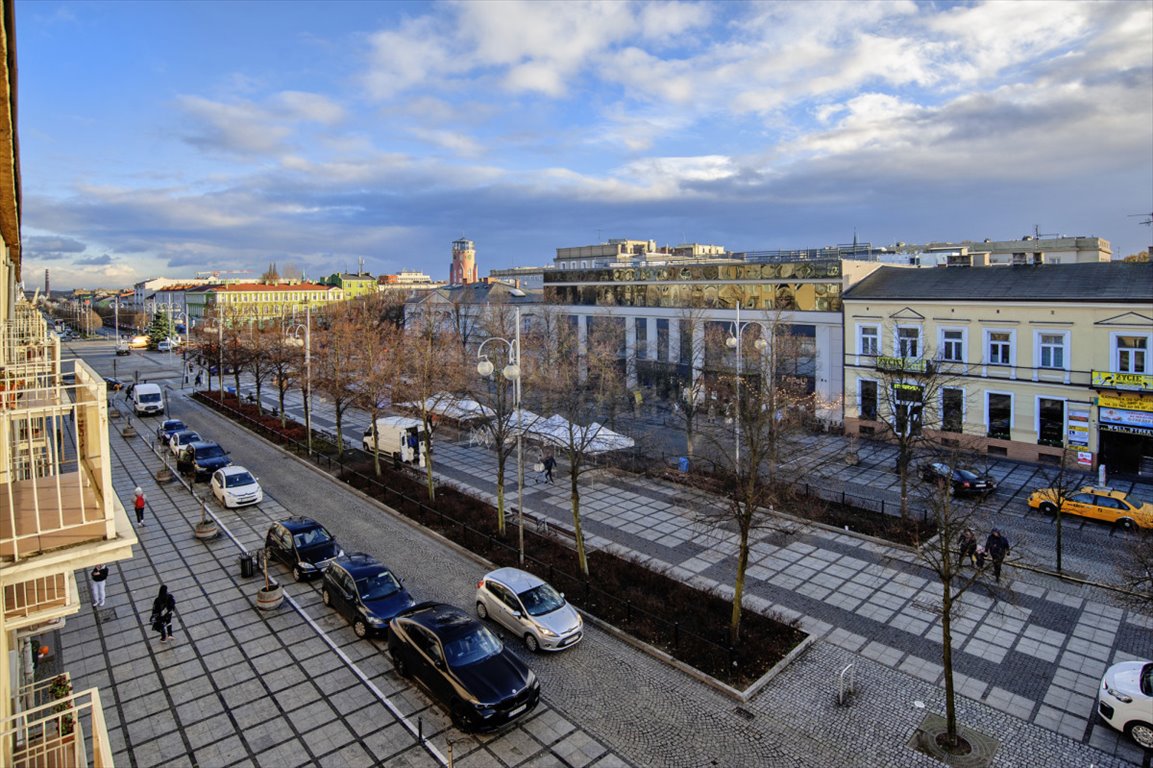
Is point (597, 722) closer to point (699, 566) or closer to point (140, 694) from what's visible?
point (699, 566)

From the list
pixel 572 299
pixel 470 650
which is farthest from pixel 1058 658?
pixel 572 299

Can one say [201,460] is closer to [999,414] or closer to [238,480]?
[238,480]

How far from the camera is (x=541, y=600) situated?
48.8 ft

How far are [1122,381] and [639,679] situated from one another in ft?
84.8

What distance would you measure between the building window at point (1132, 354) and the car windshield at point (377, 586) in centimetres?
2974

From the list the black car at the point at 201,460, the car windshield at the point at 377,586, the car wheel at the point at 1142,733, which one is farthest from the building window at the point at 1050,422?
the black car at the point at 201,460

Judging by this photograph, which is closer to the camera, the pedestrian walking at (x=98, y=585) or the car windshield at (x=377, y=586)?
the car windshield at (x=377, y=586)

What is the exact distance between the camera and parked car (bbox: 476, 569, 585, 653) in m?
14.1

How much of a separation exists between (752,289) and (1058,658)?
29912 millimetres

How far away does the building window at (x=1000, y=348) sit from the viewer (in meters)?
30.6

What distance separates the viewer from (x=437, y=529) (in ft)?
70.1

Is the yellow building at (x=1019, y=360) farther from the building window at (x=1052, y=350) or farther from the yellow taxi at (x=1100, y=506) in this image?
the yellow taxi at (x=1100, y=506)

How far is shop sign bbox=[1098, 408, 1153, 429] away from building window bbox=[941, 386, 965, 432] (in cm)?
522

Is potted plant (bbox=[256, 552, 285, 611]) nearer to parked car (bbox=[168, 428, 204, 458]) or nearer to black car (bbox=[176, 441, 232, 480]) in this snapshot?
black car (bbox=[176, 441, 232, 480])
